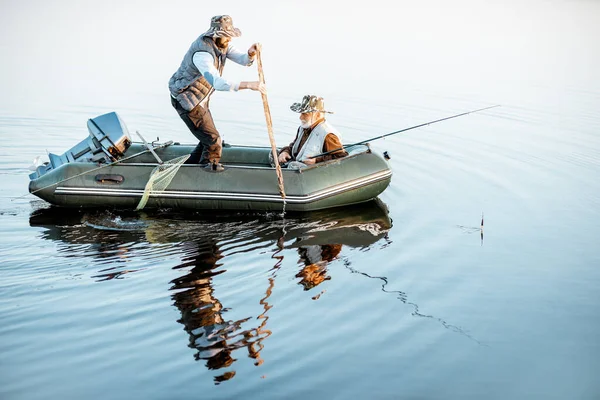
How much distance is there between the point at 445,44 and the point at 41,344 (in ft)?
55.1

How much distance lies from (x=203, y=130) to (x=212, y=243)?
130 cm

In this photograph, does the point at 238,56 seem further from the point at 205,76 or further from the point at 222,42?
the point at 205,76

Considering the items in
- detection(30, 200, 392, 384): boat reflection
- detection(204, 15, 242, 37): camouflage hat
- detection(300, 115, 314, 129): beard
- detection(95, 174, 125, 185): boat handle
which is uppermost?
detection(204, 15, 242, 37): camouflage hat

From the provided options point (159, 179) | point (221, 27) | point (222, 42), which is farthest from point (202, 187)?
point (221, 27)

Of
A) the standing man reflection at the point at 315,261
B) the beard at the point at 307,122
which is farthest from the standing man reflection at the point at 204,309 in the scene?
the beard at the point at 307,122

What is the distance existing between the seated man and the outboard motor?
1.80m

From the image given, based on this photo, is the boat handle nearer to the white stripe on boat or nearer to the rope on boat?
the white stripe on boat

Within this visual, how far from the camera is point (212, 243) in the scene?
23.6 feet

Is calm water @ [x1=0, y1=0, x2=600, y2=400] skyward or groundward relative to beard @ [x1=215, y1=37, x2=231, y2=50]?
groundward

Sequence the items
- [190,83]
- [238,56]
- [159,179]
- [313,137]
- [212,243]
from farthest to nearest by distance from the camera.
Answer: [313,137] < [159,179] < [238,56] < [190,83] < [212,243]

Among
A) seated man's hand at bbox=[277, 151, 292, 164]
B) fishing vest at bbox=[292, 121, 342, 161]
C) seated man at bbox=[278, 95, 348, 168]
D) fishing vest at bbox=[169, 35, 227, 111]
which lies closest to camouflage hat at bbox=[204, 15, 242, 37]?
fishing vest at bbox=[169, 35, 227, 111]

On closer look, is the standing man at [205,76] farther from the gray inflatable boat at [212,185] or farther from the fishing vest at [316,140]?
the fishing vest at [316,140]

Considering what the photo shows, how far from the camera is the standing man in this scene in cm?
732

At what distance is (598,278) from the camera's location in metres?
6.50
